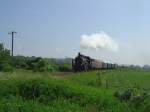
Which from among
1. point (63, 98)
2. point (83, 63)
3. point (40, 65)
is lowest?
point (63, 98)

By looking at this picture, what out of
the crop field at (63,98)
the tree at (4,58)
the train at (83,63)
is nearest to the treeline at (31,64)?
the tree at (4,58)

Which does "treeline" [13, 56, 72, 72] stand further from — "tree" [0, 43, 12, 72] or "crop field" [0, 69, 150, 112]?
"crop field" [0, 69, 150, 112]

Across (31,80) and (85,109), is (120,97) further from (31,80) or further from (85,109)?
(31,80)

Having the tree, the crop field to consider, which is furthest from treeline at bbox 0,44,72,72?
the crop field

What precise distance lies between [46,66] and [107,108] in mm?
41654

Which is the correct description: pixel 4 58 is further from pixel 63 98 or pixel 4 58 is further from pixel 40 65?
pixel 63 98

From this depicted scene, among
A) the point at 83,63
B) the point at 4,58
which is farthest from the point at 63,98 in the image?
the point at 4,58

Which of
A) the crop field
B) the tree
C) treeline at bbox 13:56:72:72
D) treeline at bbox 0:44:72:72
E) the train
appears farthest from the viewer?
treeline at bbox 13:56:72:72

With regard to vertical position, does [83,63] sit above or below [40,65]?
above

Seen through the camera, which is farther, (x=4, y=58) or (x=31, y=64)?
(x=31, y=64)

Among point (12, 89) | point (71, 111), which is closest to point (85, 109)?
point (71, 111)

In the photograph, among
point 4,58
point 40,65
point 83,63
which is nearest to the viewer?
point 83,63

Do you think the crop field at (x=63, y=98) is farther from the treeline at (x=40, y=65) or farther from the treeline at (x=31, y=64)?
the treeline at (x=40, y=65)

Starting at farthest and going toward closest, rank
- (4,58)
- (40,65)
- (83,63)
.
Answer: (4,58)
(40,65)
(83,63)
